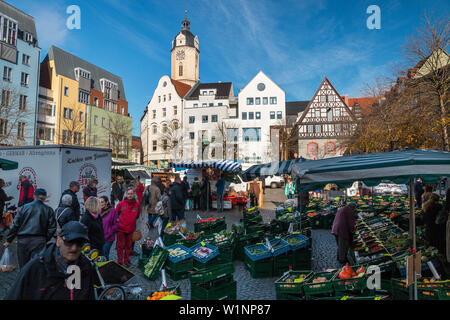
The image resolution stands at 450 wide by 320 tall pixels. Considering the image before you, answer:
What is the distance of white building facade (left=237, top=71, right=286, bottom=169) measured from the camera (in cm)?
4856

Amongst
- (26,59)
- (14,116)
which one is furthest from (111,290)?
(26,59)

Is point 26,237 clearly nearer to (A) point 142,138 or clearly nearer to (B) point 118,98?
(B) point 118,98

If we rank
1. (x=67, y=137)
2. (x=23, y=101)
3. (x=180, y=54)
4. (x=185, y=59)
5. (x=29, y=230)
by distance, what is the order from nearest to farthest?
(x=29, y=230), (x=23, y=101), (x=67, y=137), (x=185, y=59), (x=180, y=54)

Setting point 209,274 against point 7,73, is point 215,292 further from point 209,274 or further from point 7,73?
point 7,73

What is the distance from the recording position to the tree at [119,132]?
47794 millimetres

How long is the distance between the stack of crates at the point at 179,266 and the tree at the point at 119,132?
140ft

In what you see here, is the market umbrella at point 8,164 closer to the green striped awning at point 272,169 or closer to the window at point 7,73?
the green striped awning at point 272,169

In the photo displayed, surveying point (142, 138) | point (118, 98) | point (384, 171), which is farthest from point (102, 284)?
point (142, 138)

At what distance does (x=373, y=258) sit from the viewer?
19.6 feet

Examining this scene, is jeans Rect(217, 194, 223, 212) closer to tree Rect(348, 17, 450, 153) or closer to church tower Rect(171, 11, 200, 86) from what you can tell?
tree Rect(348, 17, 450, 153)

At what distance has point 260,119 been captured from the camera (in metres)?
49.9

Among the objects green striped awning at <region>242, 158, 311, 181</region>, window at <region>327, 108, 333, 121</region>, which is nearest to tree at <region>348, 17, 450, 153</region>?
green striped awning at <region>242, 158, 311, 181</region>

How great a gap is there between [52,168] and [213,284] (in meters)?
7.97

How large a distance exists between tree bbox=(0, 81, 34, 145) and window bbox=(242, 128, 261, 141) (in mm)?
30236
